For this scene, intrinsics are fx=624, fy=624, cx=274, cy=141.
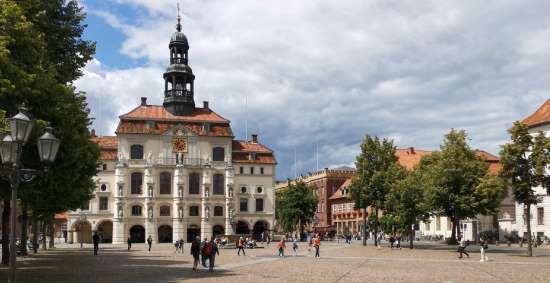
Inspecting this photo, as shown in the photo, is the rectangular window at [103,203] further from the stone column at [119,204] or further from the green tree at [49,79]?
the green tree at [49,79]

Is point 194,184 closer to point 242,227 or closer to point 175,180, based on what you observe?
point 175,180

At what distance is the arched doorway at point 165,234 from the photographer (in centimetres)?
8962

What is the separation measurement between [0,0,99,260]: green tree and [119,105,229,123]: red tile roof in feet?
176

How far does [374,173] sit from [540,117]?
2091cm

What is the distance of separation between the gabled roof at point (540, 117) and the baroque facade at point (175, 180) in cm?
3825

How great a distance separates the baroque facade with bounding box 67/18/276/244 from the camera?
8800cm

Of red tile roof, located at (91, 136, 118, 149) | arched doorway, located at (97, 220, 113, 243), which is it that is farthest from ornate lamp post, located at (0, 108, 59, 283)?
red tile roof, located at (91, 136, 118, 149)

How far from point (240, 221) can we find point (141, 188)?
604 inches

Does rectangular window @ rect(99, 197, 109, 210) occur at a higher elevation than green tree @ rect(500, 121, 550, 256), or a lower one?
lower

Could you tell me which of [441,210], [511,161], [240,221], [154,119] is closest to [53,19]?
[511,161]

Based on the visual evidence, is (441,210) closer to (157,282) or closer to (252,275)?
(252,275)

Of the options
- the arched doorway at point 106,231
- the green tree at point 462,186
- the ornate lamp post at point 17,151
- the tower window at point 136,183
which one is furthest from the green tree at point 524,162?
the arched doorway at point 106,231

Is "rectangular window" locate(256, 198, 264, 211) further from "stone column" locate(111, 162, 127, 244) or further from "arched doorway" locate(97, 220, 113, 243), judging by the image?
"arched doorway" locate(97, 220, 113, 243)

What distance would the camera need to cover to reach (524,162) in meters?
44.2
